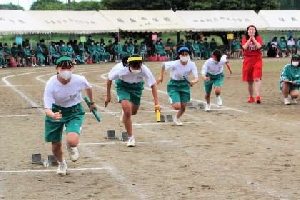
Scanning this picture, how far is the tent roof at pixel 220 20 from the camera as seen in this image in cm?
4680

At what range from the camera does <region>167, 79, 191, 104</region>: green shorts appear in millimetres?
13969

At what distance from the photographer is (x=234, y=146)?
10.9m

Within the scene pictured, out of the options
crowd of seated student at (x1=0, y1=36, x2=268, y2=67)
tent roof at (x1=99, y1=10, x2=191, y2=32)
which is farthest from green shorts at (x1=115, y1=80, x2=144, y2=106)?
tent roof at (x1=99, y1=10, x2=191, y2=32)

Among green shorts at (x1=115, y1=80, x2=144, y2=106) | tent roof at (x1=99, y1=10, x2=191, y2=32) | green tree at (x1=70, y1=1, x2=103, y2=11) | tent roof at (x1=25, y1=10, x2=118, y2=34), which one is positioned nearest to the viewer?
green shorts at (x1=115, y1=80, x2=144, y2=106)

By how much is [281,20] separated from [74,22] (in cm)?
1584

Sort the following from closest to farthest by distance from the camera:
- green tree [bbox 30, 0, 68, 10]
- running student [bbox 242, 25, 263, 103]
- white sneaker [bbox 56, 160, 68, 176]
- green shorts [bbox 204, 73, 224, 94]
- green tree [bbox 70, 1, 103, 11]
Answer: white sneaker [bbox 56, 160, 68, 176], green shorts [bbox 204, 73, 224, 94], running student [bbox 242, 25, 263, 103], green tree [bbox 30, 0, 68, 10], green tree [bbox 70, 1, 103, 11]

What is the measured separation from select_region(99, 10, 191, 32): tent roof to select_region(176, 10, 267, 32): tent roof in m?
0.93

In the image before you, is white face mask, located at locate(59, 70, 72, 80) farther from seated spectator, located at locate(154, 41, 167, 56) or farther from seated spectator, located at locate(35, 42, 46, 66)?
seated spectator, located at locate(154, 41, 167, 56)

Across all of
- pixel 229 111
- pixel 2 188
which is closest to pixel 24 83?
pixel 229 111

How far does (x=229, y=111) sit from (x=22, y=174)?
8006 mm

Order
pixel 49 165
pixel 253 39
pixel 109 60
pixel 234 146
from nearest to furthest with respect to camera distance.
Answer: pixel 49 165, pixel 234 146, pixel 253 39, pixel 109 60

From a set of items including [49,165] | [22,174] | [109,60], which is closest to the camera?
[22,174]

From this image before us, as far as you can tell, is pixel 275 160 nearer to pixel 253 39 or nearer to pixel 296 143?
pixel 296 143

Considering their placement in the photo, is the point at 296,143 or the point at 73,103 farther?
the point at 296,143
